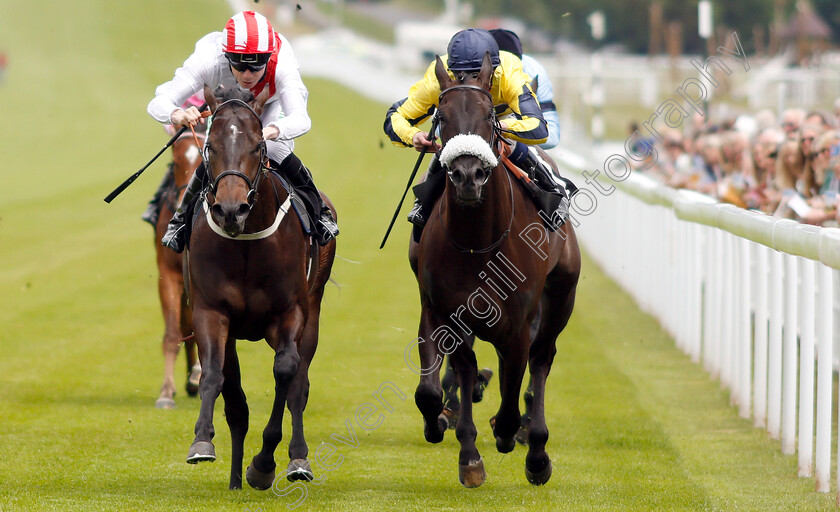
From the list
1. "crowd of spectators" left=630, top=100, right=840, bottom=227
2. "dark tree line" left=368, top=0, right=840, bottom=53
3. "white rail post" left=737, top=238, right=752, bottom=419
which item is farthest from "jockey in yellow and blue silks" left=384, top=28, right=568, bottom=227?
"dark tree line" left=368, top=0, right=840, bottom=53

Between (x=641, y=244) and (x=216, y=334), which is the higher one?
(x=216, y=334)

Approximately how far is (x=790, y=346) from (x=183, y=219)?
3.06 metres

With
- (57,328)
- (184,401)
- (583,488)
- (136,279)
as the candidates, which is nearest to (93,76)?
(136,279)

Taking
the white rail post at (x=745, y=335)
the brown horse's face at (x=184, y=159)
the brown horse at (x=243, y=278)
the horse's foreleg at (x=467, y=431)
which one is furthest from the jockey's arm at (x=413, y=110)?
the white rail post at (x=745, y=335)

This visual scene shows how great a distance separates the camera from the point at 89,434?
7297mm

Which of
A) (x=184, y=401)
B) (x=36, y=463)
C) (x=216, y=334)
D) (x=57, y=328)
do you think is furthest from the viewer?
(x=57, y=328)

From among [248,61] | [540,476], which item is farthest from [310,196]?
[540,476]

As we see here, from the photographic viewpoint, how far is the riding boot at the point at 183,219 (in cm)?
606

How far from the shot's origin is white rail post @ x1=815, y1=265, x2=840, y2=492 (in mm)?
5621

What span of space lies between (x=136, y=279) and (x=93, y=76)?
33.5 meters

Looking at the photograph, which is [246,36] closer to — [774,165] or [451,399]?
[451,399]

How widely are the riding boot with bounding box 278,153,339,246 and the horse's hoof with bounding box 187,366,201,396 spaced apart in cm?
213

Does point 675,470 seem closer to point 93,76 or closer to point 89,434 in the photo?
point 89,434

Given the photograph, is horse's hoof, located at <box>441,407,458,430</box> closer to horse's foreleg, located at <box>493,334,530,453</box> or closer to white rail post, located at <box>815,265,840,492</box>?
horse's foreleg, located at <box>493,334,530,453</box>
